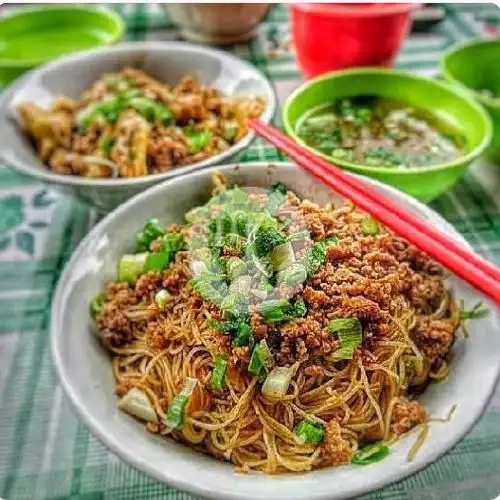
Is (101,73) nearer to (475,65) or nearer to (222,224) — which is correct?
(222,224)

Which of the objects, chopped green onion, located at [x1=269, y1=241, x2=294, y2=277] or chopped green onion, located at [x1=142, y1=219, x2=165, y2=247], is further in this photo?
chopped green onion, located at [x1=142, y1=219, x2=165, y2=247]

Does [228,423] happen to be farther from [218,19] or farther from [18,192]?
[218,19]

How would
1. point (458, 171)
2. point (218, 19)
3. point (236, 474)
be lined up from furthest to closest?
point (218, 19) < point (458, 171) < point (236, 474)

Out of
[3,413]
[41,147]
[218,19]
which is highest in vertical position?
[218,19]

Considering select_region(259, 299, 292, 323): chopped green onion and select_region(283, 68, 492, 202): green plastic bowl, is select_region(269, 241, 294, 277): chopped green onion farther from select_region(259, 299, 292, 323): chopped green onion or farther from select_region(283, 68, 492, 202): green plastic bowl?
select_region(283, 68, 492, 202): green plastic bowl

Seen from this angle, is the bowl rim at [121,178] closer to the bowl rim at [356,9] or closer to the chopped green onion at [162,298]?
the bowl rim at [356,9]

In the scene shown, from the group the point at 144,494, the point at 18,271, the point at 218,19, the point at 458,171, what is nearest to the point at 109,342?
the point at 144,494

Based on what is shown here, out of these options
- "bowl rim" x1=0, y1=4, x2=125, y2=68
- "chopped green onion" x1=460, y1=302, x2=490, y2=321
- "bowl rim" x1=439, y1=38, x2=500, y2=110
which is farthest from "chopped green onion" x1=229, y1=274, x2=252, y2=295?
"bowl rim" x1=0, y1=4, x2=125, y2=68
